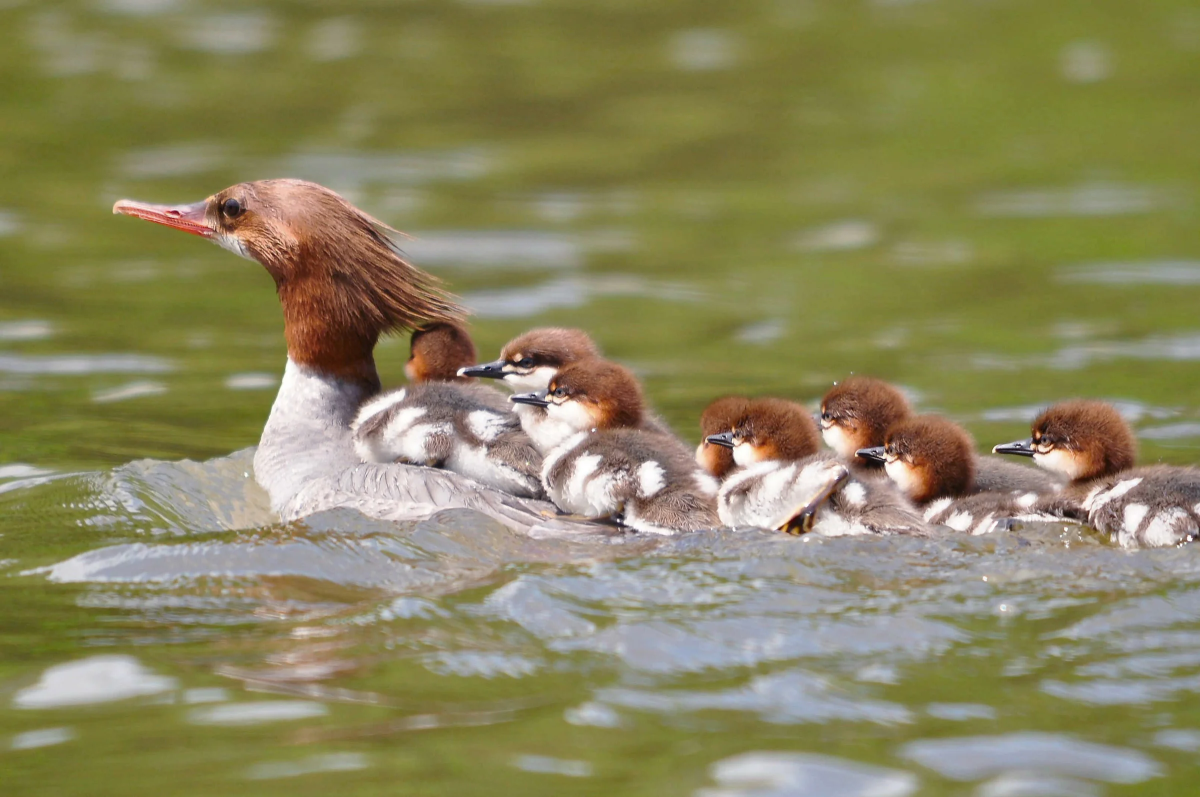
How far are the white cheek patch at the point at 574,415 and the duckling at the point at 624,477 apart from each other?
0.01 meters

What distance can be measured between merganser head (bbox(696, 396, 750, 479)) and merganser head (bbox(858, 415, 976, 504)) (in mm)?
Answer: 605

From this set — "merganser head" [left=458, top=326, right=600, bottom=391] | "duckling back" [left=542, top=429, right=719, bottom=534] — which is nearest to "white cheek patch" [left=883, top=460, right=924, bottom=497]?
"duckling back" [left=542, top=429, right=719, bottom=534]

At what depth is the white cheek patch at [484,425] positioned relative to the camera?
260 inches

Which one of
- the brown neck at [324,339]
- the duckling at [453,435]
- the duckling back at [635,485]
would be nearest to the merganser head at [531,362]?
the duckling at [453,435]

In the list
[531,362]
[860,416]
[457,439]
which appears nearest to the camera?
[457,439]

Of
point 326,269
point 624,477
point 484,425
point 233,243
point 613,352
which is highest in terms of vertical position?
point 233,243

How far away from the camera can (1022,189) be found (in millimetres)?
13688

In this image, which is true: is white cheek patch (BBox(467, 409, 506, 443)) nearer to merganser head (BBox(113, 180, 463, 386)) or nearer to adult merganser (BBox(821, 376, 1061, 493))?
merganser head (BBox(113, 180, 463, 386))

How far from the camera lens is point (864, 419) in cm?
679

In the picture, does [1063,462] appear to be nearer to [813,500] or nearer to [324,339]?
[813,500]

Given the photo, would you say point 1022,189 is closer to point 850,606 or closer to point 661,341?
point 661,341

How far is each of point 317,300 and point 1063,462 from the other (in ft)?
10.2

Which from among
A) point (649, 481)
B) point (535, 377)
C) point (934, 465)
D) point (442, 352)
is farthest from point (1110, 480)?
point (442, 352)

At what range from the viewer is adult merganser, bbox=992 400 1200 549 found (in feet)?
18.5
